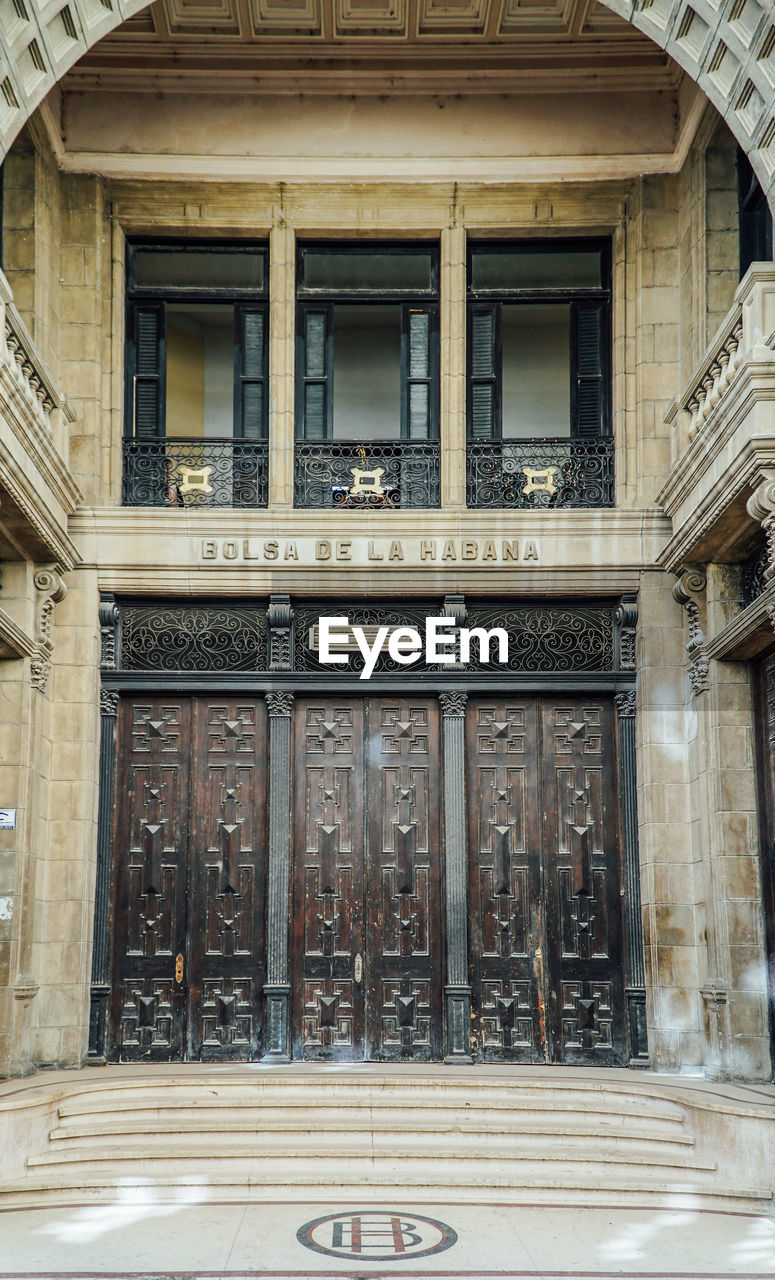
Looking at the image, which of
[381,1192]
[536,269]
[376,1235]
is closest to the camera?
[376,1235]

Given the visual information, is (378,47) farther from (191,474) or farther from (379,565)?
(379,565)

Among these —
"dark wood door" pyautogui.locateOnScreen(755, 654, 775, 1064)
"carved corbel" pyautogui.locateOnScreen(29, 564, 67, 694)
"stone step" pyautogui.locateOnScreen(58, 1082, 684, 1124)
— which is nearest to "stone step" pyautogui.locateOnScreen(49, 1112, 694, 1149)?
"stone step" pyautogui.locateOnScreen(58, 1082, 684, 1124)

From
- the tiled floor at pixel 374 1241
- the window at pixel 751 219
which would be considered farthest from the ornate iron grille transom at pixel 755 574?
the tiled floor at pixel 374 1241

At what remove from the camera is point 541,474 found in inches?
449

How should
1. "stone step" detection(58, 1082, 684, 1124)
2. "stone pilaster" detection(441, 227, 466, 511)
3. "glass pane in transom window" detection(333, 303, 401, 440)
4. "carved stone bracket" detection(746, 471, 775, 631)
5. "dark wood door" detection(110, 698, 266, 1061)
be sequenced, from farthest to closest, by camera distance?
"glass pane in transom window" detection(333, 303, 401, 440) < "stone pilaster" detection(441, 227, 466, 511) < "dark wood door" detection(110, 698, 266, 1061) < "stone step" detection(58, 1082, 684, 1124) < "carved stone bracket" detection(746, 471, 775, 631)

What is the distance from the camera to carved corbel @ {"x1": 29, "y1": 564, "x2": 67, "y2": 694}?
10406 mm

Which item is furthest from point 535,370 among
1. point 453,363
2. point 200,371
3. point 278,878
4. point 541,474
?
point 278,878

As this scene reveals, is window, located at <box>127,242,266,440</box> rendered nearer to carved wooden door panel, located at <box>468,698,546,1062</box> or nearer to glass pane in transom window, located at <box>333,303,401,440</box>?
glass pane in transom window, located at <box>333,303,401,440</box>

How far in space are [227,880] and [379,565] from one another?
9.95ft

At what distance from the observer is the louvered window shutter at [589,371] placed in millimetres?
11609

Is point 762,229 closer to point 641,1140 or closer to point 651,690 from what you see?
point 651,690

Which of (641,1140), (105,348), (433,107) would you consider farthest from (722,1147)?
(433,107)

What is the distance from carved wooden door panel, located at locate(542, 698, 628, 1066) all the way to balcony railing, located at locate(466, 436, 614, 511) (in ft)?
6.00

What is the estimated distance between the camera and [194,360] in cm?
1212
